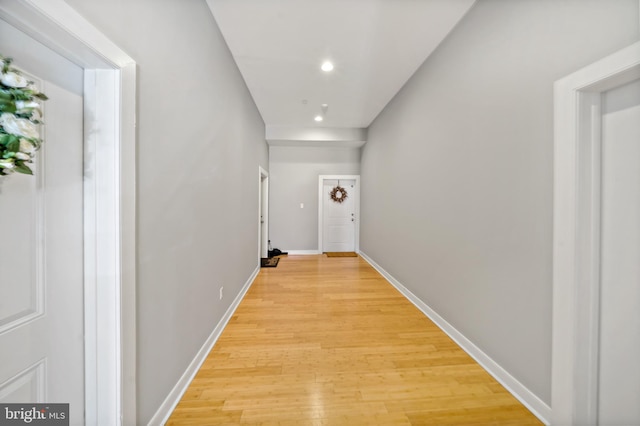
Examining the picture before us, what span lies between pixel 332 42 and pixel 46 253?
255cm

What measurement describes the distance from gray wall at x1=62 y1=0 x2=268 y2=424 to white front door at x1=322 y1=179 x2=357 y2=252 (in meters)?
3.40

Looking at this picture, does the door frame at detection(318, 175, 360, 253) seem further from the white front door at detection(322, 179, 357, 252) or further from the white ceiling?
the white ceiling

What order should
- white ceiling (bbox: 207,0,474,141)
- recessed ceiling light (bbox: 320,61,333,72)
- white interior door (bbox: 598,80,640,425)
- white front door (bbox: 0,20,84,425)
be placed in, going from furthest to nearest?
recessed ceiling light (bbox: 320,61,333,72), white ceiling (bbox: 207,0,474,141), white interior door (bbox: 598,80,640,425), white front door (bbox: 0,20,84,425)

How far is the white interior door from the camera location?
1.04m

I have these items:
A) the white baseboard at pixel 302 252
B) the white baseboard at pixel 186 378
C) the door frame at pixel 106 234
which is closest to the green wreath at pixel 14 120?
the door frame at pixel 106 234

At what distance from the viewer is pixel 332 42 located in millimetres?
2230

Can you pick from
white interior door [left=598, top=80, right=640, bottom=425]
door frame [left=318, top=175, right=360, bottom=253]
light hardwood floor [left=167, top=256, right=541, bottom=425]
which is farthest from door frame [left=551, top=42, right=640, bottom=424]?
door frame [left=318, top=175, right=360, bottom=253]

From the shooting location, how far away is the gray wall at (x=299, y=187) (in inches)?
212

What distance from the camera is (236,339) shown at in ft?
6.72

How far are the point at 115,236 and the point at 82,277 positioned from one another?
0.69ft

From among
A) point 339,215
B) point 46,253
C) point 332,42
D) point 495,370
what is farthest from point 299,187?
point 46,253

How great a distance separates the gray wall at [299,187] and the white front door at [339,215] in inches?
10.3

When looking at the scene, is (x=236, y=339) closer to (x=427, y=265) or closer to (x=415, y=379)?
(x=415, y=379)

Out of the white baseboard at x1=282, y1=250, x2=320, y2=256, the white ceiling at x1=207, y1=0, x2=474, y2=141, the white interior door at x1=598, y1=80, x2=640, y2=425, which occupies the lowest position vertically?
the white baseboard at x1=282, y1=250, x2=320, y2=256
